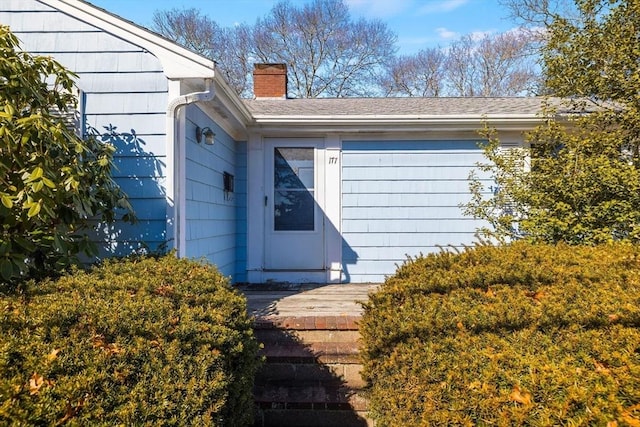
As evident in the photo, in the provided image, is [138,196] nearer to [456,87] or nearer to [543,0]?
[543,0]

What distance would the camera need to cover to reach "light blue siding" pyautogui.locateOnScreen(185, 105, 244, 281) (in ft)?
13.4

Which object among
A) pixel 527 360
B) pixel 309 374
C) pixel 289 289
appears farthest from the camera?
pixel 289 289

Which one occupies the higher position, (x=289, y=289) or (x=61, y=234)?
(x=61, y=234)

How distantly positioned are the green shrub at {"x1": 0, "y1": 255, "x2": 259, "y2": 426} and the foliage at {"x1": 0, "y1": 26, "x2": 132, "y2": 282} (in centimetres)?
46

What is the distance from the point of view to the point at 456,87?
55.4 feet

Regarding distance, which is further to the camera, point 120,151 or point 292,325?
point 120,151

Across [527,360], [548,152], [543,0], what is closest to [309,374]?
[527,360]

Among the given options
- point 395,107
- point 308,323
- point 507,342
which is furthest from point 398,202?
point 507,342

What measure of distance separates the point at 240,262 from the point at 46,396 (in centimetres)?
429

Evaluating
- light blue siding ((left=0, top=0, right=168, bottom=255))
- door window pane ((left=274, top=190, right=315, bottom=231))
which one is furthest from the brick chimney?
light blue siding ((left=0, top=0, right=168, bottom=255))

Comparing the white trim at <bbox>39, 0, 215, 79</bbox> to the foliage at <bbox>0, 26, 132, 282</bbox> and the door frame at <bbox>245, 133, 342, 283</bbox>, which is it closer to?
the foliage at <bbox>0, 26, 132, 282</bbox>

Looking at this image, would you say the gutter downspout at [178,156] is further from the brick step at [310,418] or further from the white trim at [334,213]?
the white trim at [334,213]

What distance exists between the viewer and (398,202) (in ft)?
18.9

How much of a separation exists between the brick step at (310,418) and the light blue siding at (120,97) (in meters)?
1.85
